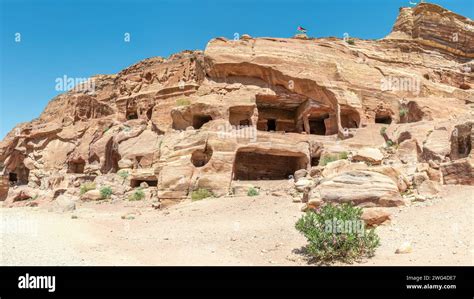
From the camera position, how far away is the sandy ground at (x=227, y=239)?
7.23 m

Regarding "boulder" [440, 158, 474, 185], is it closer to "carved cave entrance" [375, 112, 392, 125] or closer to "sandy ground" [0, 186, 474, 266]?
"sandy ground" [0, 186, 474, 266]

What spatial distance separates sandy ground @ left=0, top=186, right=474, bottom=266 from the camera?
723 cm

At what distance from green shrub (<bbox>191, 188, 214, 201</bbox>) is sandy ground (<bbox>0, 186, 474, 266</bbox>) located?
351cm

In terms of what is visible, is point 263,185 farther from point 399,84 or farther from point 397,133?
point 399,84

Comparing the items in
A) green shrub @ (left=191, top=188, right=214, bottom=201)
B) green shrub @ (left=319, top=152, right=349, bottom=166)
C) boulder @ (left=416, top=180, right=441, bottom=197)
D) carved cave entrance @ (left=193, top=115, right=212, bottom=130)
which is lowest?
boulder @ (left=416, top=180, right=441, bottom=197)

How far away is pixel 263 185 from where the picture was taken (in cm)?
2066

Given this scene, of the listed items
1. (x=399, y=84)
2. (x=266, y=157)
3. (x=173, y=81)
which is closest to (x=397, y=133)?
(x=266, y=157)

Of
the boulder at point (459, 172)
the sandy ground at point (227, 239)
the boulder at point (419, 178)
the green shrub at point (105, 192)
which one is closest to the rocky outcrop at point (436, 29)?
the boulder at point (459, 172)

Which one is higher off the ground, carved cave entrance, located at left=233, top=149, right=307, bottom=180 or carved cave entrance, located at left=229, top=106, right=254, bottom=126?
carved cave entrance, located at left=229, top=106, right=254, bottom=126

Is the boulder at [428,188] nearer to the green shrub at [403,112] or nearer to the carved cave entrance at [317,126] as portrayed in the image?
the green shrub at [403,112]

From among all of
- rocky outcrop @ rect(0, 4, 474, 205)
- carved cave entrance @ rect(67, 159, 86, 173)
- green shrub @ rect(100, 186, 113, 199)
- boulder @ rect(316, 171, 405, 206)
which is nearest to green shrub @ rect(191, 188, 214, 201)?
rocky outcrop @ rect(0, 4, 474, 205)

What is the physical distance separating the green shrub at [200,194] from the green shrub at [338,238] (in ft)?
30.1

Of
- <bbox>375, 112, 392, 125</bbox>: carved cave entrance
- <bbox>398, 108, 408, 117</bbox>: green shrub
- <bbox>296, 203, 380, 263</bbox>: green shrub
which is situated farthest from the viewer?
<bbox>375, 112, 392, 125</bbox>: carved cave entrance

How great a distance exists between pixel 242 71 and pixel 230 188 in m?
12.0
